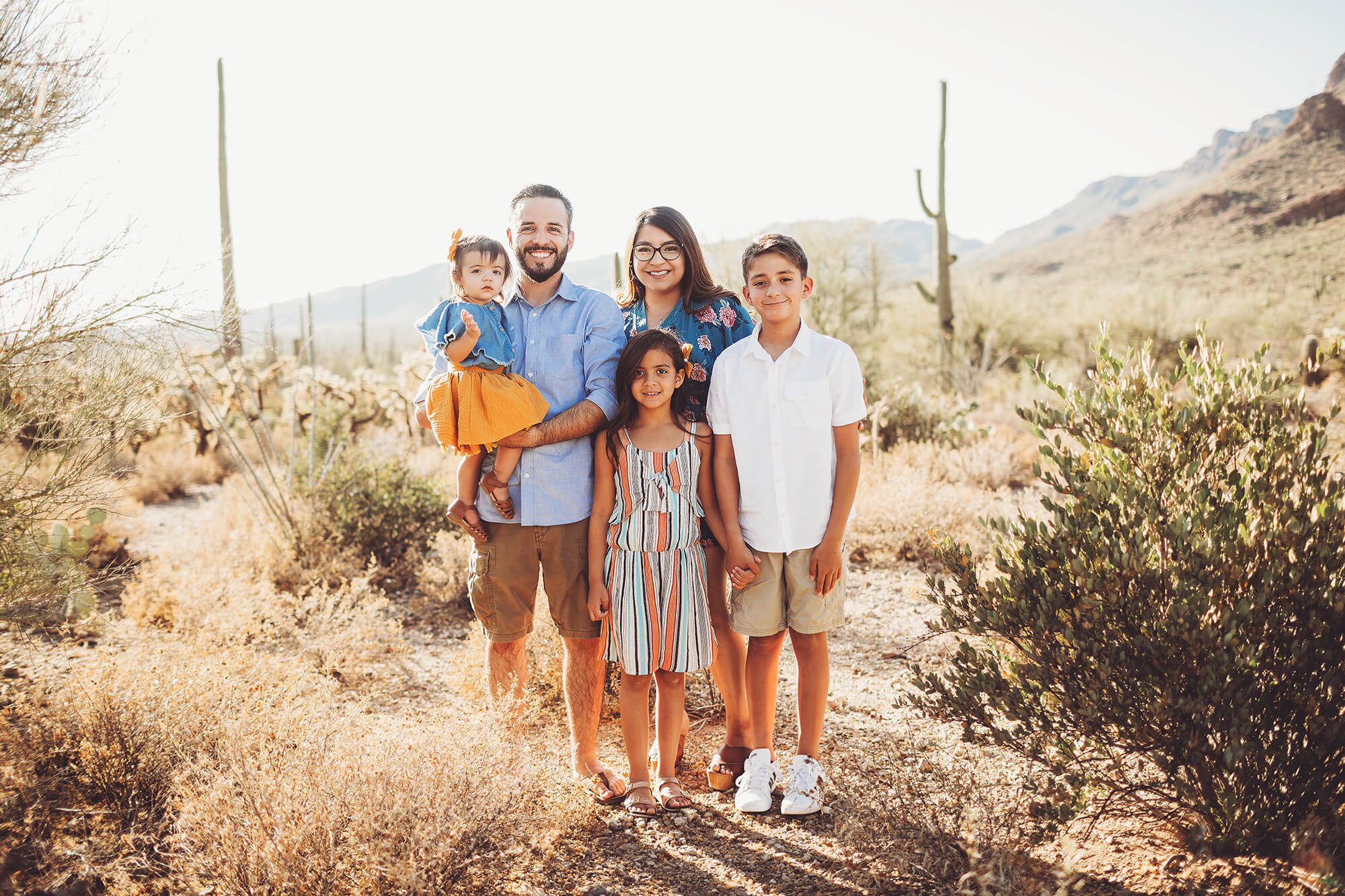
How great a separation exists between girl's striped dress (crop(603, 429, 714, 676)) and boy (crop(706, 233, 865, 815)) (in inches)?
5.5

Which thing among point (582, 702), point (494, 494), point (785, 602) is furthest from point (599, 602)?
point (785, 602)

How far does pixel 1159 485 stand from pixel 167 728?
11.7 ft

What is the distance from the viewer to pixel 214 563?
5844 millimetres

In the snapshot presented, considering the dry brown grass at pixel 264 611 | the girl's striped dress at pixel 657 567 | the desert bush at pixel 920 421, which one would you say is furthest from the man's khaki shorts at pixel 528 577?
the desert bush at pixel 920 421

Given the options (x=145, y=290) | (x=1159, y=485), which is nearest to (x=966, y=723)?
(x=1159, y=485)

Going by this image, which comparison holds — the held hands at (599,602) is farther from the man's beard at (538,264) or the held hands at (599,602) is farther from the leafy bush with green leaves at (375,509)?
the leafy bush with green leaves at (375,509)

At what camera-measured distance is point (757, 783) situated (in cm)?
302

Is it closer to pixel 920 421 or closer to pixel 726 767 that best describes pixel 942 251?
pixel 920 421

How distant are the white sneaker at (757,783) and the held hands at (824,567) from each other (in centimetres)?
69

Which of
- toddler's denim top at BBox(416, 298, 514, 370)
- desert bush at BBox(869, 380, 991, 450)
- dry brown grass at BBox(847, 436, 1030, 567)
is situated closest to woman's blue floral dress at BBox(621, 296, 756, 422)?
toddler's denim top at BBox(416, 298, 514, 370)

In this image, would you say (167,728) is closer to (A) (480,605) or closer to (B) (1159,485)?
(A) (480,605)

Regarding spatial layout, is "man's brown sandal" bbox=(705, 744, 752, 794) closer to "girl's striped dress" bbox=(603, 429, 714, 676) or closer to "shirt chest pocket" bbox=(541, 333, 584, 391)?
"girl's striped dress" bbox=(603, 429, 714, 676)

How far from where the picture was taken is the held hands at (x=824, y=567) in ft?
9.55

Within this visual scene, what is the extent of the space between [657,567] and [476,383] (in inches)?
37.4
